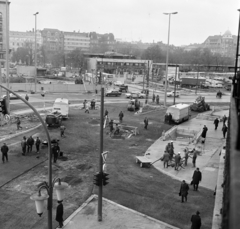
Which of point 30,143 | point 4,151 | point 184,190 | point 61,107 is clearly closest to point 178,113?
point 61,107

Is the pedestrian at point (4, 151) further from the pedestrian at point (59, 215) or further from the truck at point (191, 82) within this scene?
the truck at point (191, 82)

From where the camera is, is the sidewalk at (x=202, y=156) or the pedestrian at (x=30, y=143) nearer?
the sidewalk at (x=202, y=156)

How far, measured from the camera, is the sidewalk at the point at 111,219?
12758mm

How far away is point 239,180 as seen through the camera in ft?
10.7

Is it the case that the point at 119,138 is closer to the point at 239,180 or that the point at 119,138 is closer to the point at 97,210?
the point at 97,210

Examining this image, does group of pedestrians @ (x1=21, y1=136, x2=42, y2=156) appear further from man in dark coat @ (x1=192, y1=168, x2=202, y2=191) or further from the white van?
the white van

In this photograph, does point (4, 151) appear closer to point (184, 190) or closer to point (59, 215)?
point (59, 215)

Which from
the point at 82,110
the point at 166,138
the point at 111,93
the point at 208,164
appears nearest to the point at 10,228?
the point at 208,164

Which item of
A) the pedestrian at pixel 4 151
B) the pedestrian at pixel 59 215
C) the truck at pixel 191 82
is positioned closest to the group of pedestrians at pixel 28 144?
the pedestrian at pixel 4 151

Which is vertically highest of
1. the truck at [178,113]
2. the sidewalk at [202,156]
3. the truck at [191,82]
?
the truck at [191,82]

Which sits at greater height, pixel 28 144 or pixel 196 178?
pixel 28 144

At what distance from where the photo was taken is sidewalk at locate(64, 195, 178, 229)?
41.9 ft

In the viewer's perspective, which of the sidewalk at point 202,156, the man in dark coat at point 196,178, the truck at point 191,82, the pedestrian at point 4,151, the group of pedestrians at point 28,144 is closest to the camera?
the man in dark coat at point 196,178

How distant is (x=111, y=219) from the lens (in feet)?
43.7
